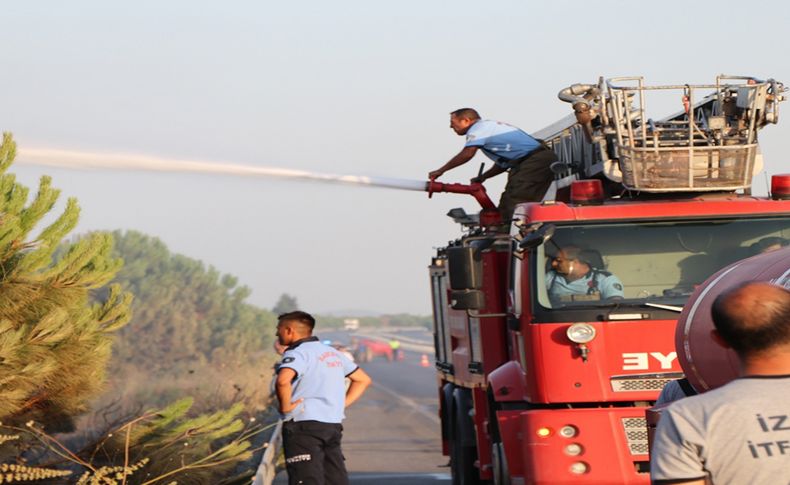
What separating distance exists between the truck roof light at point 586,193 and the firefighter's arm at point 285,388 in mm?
2688

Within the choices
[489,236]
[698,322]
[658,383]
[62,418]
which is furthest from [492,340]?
[698,322]

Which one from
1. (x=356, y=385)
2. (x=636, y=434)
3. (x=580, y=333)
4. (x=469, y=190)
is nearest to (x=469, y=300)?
(x=580, y=333)

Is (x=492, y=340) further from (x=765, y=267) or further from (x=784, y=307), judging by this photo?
(x=784, y=307)

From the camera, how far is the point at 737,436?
3992mm

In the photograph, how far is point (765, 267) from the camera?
665 centimetres

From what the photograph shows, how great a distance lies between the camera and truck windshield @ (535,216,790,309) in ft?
34.1

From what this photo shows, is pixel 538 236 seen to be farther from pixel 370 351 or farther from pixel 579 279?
pixel 370 351

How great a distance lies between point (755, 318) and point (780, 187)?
7273 millimetres

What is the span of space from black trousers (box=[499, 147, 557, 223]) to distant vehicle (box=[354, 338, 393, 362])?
71.3 metres

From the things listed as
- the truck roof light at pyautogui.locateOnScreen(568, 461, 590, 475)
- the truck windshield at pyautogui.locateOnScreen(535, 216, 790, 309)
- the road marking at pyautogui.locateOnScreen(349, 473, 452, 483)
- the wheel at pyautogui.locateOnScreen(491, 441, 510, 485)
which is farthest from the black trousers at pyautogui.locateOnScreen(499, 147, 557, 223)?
the road marking at pyautogui.locateOnScreen(349, 473, 452, 483)

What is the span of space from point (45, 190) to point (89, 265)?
2.59 feet

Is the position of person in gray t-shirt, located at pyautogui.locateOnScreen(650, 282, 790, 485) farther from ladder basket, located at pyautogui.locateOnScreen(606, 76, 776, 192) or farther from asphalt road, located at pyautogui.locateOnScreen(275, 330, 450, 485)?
asphalt road, located at pyautogui.locateOnScreen(275, 330, 450, 485)

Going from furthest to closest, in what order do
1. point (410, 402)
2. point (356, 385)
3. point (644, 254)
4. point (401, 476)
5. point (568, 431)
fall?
1. point (410, 402)
2. point (401, 476)
3. point (644, 254)
4. point (356, 385)
5. point (568, 431)

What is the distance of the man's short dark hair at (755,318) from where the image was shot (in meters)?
4.00
